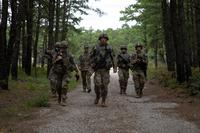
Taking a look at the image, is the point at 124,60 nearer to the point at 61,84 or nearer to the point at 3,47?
the point at 3,47

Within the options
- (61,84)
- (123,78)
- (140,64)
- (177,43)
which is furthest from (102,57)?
(177,43)

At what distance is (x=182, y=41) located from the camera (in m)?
20.5

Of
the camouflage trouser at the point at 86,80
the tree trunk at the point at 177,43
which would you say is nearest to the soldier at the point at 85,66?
the camouflage trouser at the point at 86,80

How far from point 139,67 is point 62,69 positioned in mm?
4579

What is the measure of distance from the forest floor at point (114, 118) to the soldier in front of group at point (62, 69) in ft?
1.69

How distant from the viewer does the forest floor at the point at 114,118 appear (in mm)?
9867

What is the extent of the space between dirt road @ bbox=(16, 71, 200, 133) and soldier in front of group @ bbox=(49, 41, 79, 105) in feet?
1.68

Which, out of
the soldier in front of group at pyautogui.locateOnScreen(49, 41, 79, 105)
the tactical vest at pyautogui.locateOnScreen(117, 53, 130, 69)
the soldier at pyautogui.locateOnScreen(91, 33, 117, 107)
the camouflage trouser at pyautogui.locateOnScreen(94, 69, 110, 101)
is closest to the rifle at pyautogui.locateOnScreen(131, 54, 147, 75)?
the tactical vest at pyautogui.locateOnScreen(117, 53, 130, 69)

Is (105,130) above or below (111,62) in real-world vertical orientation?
below

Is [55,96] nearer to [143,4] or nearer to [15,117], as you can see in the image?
[15,117]

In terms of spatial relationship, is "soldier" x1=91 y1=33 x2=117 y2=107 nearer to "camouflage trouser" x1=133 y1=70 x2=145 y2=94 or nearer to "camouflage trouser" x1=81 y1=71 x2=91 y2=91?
"camouflage trouser" x1=133 y1=70 x2=145 y2=94

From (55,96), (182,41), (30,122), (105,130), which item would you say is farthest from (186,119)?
(182,41)

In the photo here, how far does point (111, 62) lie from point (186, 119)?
3636mm

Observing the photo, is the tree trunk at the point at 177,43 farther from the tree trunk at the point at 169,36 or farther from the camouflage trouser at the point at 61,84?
the camouflage trouser at the point at 61,84
